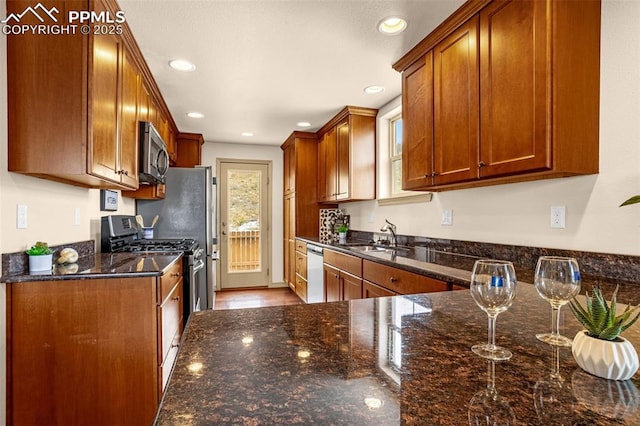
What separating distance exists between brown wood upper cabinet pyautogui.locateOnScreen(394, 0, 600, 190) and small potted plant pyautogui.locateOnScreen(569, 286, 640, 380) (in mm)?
1127

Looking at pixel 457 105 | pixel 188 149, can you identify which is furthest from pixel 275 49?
pixel 188 149

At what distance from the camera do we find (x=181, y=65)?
261 centimetres

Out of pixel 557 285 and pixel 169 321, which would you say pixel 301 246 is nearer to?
pixel 169 321

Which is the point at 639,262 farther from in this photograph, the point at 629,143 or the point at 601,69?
the point at 601,69

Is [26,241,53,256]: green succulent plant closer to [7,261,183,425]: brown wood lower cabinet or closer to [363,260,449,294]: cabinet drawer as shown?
[7,261,183,425]: brown wood lower cabinet

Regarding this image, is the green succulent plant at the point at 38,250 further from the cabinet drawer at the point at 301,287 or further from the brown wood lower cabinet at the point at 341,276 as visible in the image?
the cabinet drawer at the point at 301,287

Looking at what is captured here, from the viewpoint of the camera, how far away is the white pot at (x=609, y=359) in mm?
560

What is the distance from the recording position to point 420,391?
53 cm

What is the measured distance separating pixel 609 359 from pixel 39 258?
215cm

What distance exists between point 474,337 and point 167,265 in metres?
1.67

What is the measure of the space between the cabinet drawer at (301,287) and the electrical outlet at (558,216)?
293 cm

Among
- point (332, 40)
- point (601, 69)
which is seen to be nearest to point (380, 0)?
point (332, 40)

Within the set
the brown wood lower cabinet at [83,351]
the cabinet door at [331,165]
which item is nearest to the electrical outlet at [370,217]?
the cabinet door at [331,165]

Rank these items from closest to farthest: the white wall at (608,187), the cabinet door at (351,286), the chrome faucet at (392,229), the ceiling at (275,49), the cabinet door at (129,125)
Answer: the white wall at (608,187) < the ceiling at (275,49) < the cabinet door at (129,125) < the cabinet door at (351,286) < the chrome faucet at (392,229)
